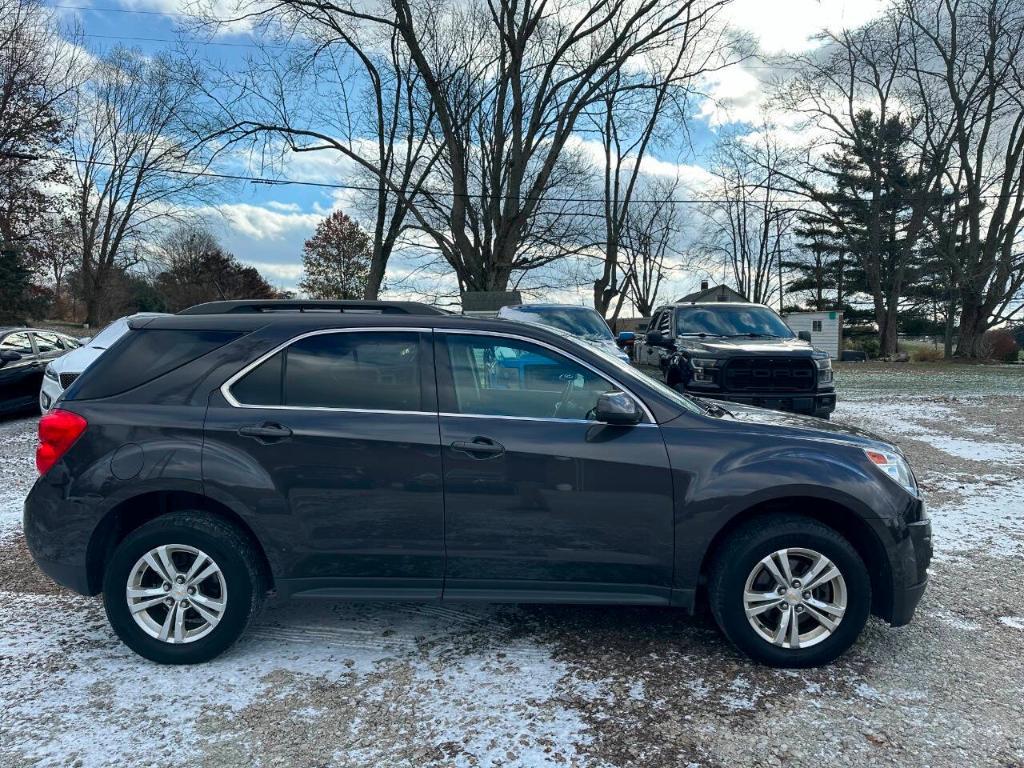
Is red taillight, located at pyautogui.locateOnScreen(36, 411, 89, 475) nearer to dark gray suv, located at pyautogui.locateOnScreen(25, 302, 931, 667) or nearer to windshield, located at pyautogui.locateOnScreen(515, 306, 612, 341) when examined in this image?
dark gray suv, located at pyautogui.locateOnScreen(25, 302, 931, 667)

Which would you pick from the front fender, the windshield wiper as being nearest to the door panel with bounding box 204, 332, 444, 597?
the front fender

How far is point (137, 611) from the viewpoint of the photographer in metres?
3.18

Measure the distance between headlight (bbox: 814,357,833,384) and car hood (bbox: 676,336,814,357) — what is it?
0.16m

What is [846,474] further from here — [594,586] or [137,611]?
[137,611]

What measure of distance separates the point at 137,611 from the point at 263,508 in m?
0.79

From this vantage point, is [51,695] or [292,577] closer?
[51,695]

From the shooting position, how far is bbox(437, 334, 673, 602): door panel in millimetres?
3137

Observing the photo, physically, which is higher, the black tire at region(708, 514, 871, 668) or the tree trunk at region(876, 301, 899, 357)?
the tree trunk at region(876, 301, 899, 357)

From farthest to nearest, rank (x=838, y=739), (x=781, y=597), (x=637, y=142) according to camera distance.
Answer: (x=637, y=142) < (x=781, y=597) < (x=838, y=739)

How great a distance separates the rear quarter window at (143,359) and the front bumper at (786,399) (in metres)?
6.47

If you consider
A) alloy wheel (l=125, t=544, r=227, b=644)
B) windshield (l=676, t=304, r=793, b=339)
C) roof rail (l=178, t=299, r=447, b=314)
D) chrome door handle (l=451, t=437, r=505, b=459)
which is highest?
windshield (l=676, t=304, r=793, b=339)

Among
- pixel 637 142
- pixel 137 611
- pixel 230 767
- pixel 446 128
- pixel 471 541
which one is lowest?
pixel 230 767

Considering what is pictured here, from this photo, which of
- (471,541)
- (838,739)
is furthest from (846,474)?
(471,541)

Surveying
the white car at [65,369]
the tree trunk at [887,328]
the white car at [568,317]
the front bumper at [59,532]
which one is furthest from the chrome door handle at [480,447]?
the tree trunk at [887,328]
